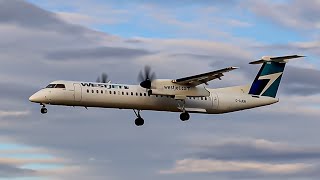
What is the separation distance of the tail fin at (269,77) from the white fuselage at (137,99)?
0.56 meters

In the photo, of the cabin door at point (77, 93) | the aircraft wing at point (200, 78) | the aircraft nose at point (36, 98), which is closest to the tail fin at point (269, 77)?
the aircraft wing at point (200, 78)

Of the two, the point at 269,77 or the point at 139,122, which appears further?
the point at 269,77

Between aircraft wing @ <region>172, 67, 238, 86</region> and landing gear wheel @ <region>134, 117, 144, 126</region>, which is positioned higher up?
aircraft wing @ <region>172, 67, 238, 86</region>

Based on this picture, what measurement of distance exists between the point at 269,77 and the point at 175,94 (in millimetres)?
8934

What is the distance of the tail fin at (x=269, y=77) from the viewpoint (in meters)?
62.8

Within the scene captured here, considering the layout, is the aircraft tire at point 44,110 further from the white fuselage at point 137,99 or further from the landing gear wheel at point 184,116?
the landing gear wheel at point 184,116

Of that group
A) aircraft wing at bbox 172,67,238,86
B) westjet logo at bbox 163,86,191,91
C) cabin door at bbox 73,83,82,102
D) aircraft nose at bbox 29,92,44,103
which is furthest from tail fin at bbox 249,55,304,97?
aircraft nose at bbox 29,92,44,103

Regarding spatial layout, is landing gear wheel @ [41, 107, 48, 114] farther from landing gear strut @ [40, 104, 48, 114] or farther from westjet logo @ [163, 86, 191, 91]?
westjet logo @ [163, 86, 191, 91]

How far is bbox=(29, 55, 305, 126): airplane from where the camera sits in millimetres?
55375

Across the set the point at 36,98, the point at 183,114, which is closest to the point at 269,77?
→ the point at 183,114

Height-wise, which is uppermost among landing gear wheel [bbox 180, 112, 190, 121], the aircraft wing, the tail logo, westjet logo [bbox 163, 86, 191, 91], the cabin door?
the tail logo

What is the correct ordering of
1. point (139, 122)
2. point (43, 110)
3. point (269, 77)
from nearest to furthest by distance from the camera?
1. point (43, 110)
2. point (139, 122)
3. point (269, 77)

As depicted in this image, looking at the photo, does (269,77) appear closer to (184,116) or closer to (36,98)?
(184,116)

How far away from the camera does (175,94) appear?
5806 centimetres
